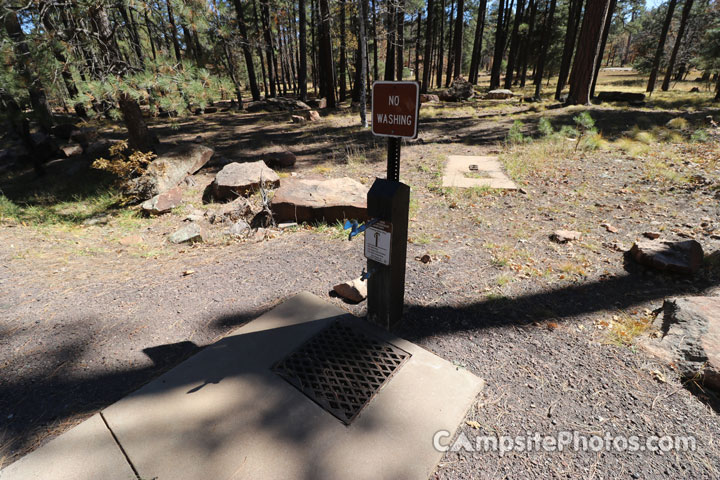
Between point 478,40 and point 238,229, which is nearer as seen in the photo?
point 238,229

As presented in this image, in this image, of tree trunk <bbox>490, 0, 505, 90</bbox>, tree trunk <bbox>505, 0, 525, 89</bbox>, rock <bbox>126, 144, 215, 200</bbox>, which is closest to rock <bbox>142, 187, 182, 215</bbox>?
rock <bbox>126, 144, 215, 200</bbox>

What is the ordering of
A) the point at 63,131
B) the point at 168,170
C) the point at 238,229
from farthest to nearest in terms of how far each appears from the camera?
the point at 63,131, the point at 168,170, the point at 238,229

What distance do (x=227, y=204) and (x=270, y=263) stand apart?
8.95ft

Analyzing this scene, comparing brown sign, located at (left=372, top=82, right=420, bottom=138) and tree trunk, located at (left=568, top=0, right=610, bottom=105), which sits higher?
tree trunk, located at (left=568, top=0, right=610, bottom=105)

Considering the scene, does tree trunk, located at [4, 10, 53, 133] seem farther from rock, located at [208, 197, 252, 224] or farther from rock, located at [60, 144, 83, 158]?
rock, located at [208, 197, 252, 224]

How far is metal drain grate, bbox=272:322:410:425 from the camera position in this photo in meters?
2.10

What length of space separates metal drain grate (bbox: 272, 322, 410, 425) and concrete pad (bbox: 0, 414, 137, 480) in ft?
3.05

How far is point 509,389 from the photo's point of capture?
221 cm

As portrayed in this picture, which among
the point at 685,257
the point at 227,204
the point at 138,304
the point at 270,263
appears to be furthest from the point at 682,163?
the point at 138,304

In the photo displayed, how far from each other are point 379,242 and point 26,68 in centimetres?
679

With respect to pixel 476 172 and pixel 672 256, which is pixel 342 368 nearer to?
pixel 672 256

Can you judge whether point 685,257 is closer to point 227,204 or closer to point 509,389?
point 509,389

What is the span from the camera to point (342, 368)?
233cm

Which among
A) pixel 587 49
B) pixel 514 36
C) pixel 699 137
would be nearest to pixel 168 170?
pixel 699 137
